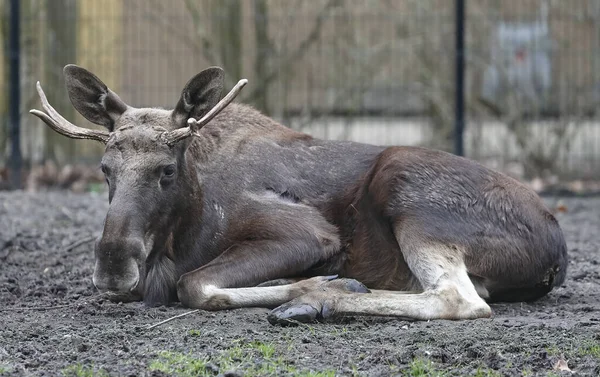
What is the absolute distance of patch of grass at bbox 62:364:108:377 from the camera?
4.47 m

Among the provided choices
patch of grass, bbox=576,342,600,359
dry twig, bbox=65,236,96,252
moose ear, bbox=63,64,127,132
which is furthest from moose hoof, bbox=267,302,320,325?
dry twig, bbox=65,236,96,252

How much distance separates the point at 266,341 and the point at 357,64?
29.0 feet

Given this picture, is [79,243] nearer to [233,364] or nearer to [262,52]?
[233,364]

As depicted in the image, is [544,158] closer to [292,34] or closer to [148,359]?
[292,34]

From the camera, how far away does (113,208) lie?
553 cm

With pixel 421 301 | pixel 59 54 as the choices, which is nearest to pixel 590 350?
pixel 421 301

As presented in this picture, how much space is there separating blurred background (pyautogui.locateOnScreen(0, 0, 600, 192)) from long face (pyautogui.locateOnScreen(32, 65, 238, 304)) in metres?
6.90

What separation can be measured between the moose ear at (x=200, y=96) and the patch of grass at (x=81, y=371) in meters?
1.92

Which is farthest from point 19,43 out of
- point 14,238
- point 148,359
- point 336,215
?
point 148,359

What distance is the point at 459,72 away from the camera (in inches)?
479

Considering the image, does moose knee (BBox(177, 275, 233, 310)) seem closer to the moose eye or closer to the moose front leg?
the moose front leg

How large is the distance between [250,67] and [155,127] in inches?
299

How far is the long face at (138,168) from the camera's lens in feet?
17.9

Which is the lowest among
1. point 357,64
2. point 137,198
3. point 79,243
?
point 79,243
